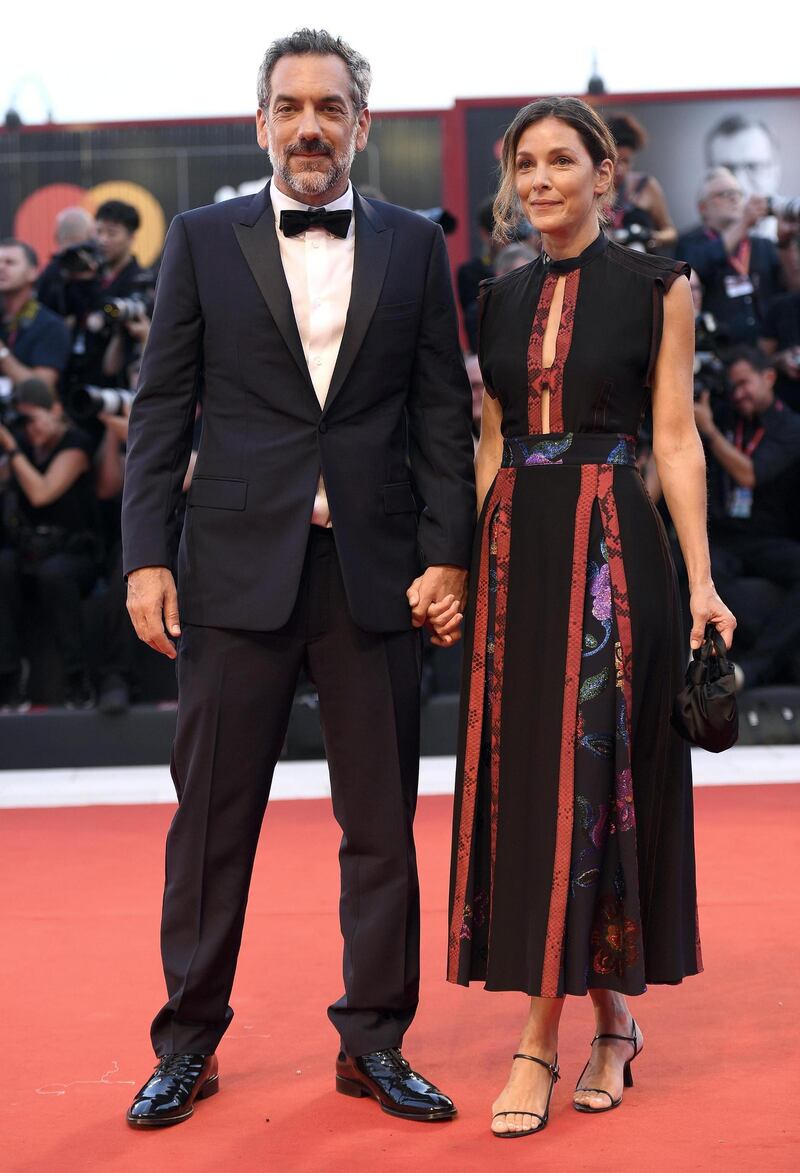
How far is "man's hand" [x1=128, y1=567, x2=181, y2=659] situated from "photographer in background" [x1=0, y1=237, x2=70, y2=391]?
3529 mm

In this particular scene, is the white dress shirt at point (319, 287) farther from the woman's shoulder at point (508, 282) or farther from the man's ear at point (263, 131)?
the woman's shoulder at point (508, 282)

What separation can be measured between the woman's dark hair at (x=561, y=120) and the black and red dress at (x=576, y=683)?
0.40 feet

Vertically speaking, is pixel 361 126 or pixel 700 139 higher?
pixel 700 139

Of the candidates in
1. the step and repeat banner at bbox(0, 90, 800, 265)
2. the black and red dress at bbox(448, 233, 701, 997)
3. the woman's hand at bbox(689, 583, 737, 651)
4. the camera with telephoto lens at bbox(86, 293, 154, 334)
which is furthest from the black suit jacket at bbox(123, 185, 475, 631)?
the step and repeat banner at bbox(0, 90, 800, 265)

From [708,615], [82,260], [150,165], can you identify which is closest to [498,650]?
[708,615]

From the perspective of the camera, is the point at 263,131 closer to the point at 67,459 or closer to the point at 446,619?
the point at 446,619

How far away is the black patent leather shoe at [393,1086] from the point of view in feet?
7.08

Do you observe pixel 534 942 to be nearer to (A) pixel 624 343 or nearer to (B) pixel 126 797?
(A) pixel 624 343

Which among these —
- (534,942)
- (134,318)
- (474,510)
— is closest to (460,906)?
(534,942)

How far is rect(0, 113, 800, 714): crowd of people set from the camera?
5.44 m

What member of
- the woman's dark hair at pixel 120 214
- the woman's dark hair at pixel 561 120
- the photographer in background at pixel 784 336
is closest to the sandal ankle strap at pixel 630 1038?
the woman's dark hair at pixel 561 120

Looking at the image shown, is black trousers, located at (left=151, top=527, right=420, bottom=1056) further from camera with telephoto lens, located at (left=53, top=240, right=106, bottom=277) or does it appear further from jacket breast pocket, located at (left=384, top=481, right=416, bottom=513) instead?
camera with telephoto lens, located at (left=53, top=240, right=106, bottom=277)

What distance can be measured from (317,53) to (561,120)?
0.36 metres

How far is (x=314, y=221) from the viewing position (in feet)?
7.29
